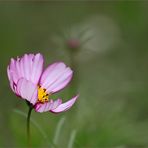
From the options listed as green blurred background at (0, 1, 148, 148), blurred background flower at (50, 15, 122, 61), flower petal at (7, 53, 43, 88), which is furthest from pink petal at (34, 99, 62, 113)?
blurred background flower at (50, 15, 122, 61)

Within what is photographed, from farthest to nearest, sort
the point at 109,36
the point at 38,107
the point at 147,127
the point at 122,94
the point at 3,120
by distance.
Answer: the point at 109,36 → the point at 122,94 → the point at 3,120 → the point at 147,127 → the point at 38,107

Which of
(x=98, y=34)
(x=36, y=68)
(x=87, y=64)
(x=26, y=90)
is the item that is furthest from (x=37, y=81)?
(x=98, y=34)

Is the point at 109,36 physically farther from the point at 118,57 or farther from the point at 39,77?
the point at 39,77

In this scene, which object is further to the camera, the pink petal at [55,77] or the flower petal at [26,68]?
the pink petal at [55,77]

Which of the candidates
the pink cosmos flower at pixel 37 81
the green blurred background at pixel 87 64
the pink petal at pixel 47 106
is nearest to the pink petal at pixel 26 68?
the pink cosmos flower at pixel 37 81

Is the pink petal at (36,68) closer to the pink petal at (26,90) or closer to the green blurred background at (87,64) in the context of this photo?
the pink petal at (26,90)

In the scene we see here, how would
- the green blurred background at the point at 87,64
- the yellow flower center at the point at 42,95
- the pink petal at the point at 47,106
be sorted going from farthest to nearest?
the green blurred background at the point at 87,64, the yellow flower center at the point at 42,95, the pink petal at the point at 47,106

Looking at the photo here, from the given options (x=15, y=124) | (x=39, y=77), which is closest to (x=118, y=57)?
(x=15, y=124)

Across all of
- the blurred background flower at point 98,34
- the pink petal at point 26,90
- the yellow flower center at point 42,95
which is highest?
the pink petal at point 26,90
